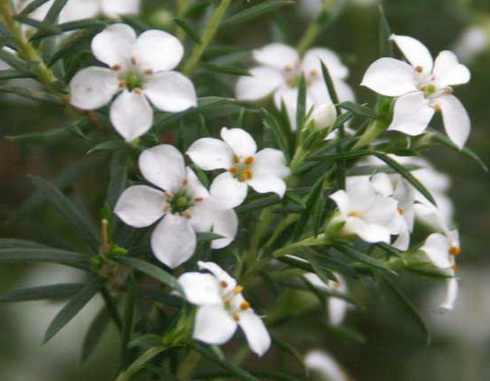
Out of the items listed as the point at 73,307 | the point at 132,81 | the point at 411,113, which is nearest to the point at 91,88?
the point at 132,81

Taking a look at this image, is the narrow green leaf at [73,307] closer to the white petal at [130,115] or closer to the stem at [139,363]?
the stem at [139,363]

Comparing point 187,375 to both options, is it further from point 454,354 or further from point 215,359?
point 454,354

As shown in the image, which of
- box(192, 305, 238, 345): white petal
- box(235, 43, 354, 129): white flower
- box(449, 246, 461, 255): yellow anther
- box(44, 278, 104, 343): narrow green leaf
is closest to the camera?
box(192, 305, 238, 345): white petal

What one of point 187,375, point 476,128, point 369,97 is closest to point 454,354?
point 476,128

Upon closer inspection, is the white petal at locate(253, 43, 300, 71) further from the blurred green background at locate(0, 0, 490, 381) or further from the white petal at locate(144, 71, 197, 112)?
the white petal at locate(144, 71, 197, 112)

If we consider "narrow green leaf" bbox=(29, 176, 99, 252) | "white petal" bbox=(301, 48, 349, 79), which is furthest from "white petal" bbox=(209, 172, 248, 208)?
"white petal" bbox=(301, 48, 349, 79)

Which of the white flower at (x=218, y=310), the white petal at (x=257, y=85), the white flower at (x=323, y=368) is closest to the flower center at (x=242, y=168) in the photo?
the white flower at (x=218, y=310)
